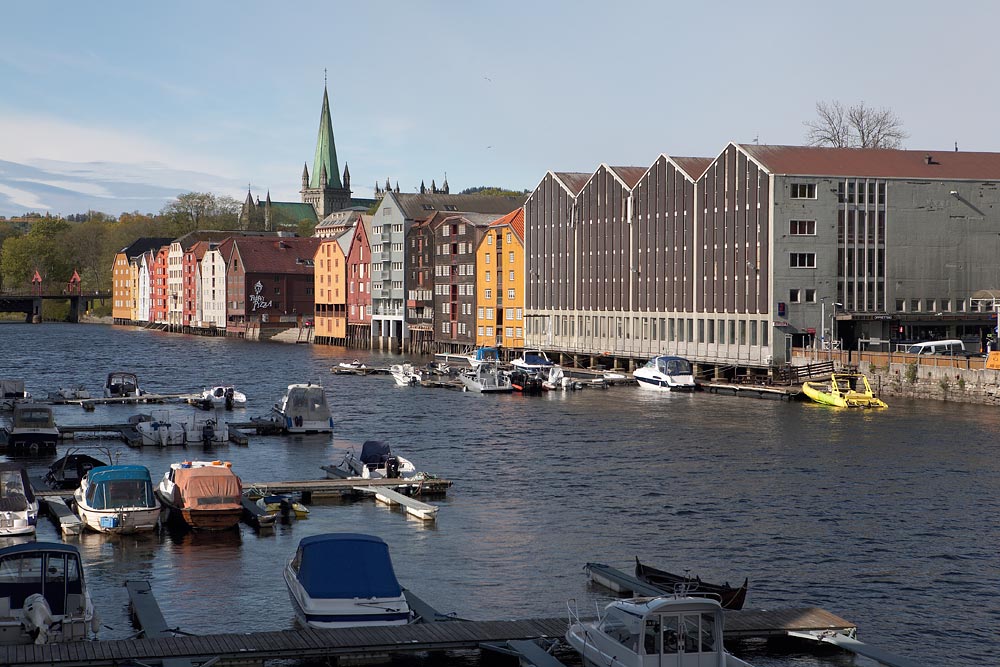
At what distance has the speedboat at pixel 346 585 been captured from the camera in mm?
27781

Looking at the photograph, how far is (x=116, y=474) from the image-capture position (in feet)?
133

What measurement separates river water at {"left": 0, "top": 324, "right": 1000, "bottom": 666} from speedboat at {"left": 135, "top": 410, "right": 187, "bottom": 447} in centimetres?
142

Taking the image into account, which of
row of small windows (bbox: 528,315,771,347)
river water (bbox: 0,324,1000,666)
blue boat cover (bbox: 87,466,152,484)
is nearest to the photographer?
river water (bbox: 0,324,1000,666)

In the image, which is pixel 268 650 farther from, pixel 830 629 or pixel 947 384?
pixel 947 384

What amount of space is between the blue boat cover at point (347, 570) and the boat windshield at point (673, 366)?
70.1 meters

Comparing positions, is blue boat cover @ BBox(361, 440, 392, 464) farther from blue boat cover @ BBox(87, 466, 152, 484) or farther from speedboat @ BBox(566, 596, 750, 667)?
speedboat @ BBox(566, 596, 750, 667)

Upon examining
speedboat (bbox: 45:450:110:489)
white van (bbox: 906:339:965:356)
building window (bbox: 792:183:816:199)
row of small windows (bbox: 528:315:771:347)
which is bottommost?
speedboat (bbox: 45:450:110:489)

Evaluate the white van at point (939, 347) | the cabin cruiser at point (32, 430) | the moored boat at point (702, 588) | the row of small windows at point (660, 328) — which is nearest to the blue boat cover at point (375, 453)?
the cabin cruiser at point (32, 430)

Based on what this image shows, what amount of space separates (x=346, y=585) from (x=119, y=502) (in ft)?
47.3

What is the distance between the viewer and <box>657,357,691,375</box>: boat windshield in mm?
97625

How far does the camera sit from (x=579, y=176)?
130 m

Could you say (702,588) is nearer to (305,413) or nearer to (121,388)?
(305,413)

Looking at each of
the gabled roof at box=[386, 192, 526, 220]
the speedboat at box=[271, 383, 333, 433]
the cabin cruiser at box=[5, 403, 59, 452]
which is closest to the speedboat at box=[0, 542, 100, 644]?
the cabin cruiser at box=[5, 403, 59, 452]

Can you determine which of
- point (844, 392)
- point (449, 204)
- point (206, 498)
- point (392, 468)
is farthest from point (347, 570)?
point (449, 204)
